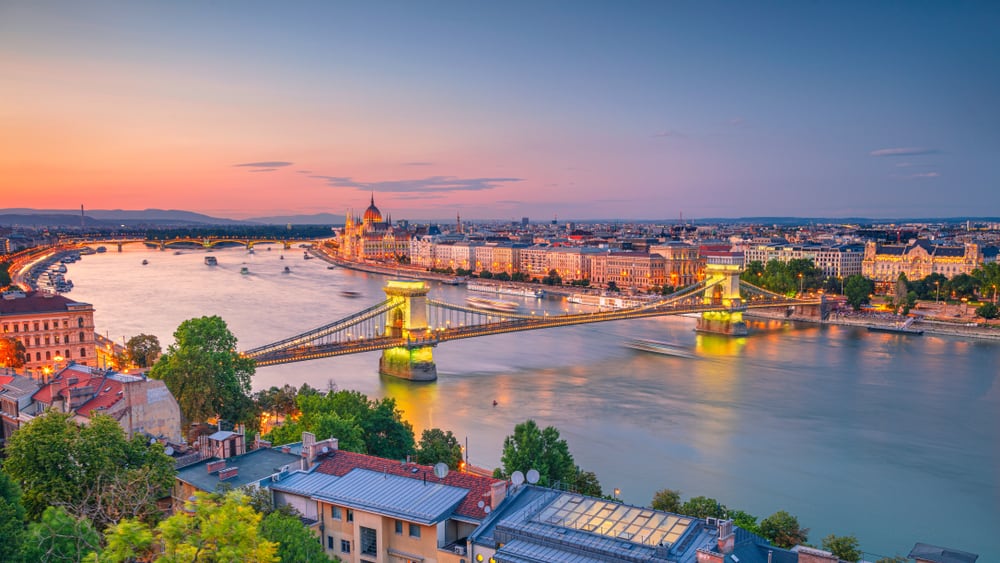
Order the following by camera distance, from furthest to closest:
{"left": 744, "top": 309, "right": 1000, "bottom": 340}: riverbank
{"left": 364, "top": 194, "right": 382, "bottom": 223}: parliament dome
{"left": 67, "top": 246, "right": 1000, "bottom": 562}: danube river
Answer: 1. {"left": 364, "top": 194, "right": 382, "bottom": 223}: parliament dome
2. {"left": 744, "top": 309, "right": 1000, "bottom": 340}: riverbank
3. {"left": 67, "top": 246, "right": 1000, "bottom": 562}: danube river

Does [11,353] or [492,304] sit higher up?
[11,353]

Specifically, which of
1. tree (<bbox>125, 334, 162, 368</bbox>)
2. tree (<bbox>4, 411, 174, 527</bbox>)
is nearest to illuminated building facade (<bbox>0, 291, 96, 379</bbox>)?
tree (<bbox>125, 334, 162, 368</bbox>)

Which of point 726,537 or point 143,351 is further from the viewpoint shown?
point 143,351

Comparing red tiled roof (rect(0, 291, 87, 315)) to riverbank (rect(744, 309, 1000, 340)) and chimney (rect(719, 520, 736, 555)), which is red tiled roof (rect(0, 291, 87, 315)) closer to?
chimney (rect(719, 520, 736, 555))

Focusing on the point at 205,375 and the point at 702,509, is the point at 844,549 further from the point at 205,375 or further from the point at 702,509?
the point at 205,375

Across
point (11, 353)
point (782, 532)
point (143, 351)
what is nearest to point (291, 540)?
point (782, 532)
